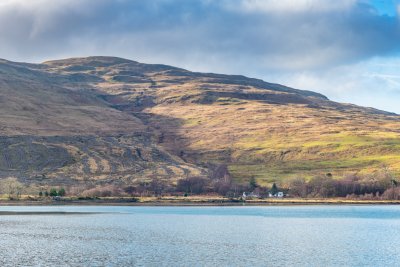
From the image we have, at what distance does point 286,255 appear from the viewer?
74.2 meters

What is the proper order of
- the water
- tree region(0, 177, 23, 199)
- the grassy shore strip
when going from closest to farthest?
1. the water
2. the grassy shore strip
3. tree region(0, 177, 23, 199)

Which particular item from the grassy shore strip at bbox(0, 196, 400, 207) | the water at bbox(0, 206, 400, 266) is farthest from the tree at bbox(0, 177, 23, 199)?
the water at bbox(0, 206, 400, 266)

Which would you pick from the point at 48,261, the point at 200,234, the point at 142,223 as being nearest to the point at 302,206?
the point at 142,223

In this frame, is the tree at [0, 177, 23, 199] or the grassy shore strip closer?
the grassy shore strip

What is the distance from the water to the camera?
2744 inches

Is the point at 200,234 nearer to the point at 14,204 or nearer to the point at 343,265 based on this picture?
the point at 343,265

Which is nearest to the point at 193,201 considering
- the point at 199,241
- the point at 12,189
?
the point at 12,189

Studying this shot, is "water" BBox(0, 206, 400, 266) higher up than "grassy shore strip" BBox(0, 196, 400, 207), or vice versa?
"grassy shore strip" BBox(0, 196, 400, 207)

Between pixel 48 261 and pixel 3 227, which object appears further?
pixel 3 227

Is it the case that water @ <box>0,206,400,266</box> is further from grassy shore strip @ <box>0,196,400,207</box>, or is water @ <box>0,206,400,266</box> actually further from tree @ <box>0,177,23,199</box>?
tree @ <box>0,177,23,199</box>

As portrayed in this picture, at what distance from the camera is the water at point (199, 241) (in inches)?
2744

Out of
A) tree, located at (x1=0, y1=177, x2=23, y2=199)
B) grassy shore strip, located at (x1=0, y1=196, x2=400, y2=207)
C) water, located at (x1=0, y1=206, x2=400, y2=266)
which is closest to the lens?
water, located at (x1=0, y1=206, x2=400, y2=266)

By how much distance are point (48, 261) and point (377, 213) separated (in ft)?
323

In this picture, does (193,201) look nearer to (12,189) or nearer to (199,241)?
(12,189)
